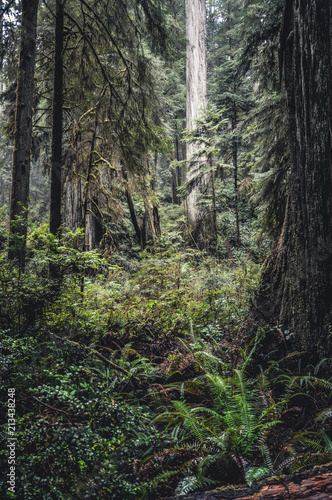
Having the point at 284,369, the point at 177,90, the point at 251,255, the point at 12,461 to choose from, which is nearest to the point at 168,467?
the point at 12,461

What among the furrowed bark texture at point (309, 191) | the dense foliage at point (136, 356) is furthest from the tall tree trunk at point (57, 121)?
the furrowed bark texture at point (309, 191)

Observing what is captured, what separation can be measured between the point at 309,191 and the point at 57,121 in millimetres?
4537

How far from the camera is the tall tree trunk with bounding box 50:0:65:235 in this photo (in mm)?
5074

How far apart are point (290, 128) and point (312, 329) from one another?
236 cm

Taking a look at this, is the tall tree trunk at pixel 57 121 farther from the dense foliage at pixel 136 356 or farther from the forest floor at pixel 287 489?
the forest floor at pixel 287 489

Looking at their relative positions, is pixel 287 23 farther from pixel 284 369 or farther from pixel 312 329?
pixel 284 369

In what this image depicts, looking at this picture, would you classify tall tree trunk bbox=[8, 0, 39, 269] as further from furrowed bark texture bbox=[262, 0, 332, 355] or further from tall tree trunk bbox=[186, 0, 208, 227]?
tall tree trunk bbox=[186, 0, 208, 227]

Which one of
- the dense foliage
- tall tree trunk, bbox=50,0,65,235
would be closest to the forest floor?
the dense foliage

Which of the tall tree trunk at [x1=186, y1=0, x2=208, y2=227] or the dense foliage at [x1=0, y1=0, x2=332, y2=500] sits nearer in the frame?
the dense foliage at [x1=0, y1=0, x2=332, y2=500]

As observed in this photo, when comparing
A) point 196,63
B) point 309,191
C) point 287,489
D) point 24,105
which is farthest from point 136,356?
point 196,63

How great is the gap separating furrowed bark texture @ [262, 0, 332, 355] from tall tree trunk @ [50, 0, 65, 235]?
387 cm

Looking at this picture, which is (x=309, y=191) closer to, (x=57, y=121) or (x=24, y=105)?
(x=57, y=121)

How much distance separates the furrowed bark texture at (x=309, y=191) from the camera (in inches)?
107

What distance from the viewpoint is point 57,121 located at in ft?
16.9
